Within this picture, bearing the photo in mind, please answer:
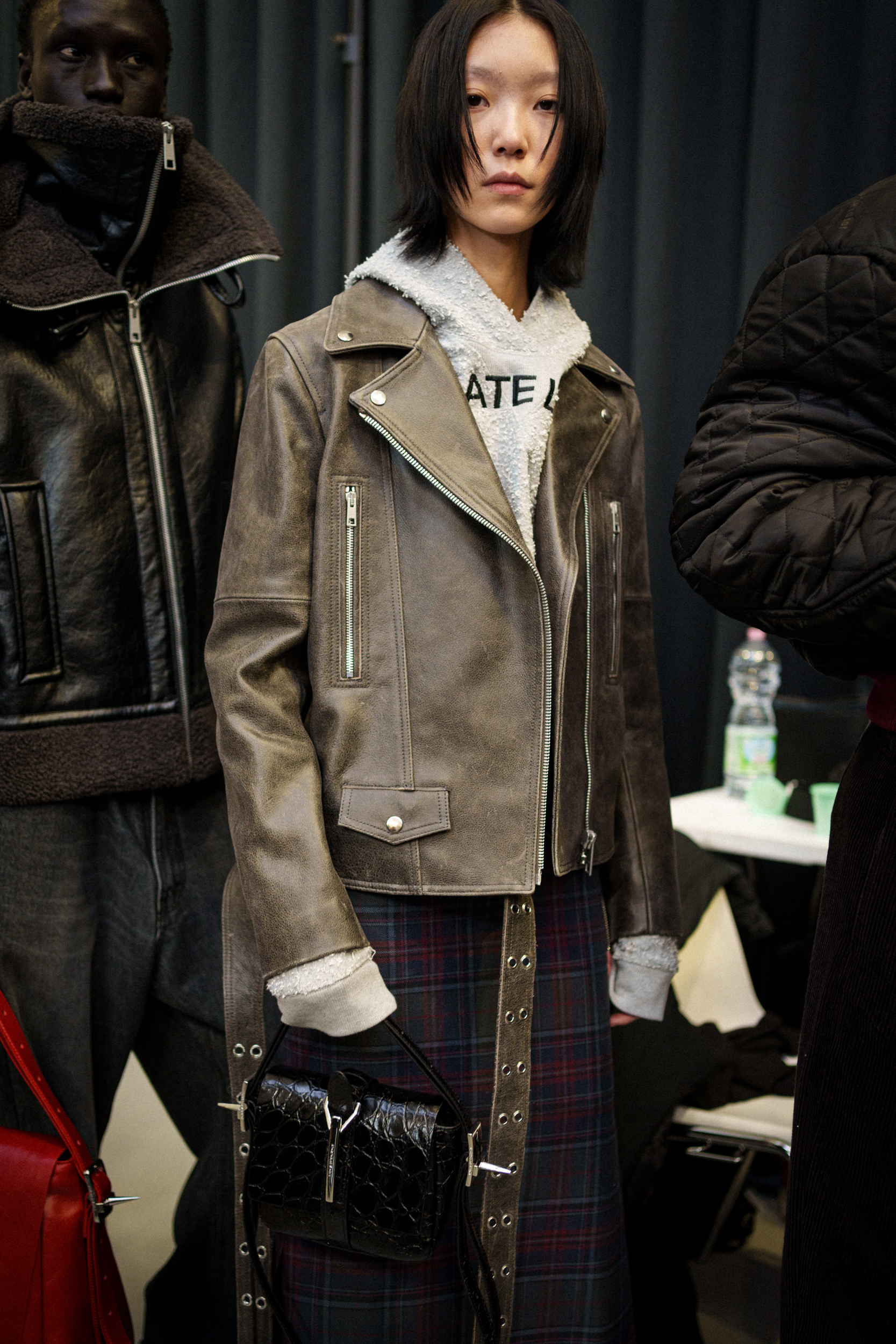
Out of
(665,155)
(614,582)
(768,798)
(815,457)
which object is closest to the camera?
(815,457)

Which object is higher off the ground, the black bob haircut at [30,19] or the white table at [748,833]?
the black bob haircut at [30,19]

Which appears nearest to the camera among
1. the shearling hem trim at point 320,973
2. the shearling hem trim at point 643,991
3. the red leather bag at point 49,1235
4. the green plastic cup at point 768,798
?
the shearling hem trim at point 320,973

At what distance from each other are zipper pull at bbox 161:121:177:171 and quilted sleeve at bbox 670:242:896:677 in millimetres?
711

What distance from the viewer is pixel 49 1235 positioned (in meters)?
1.09

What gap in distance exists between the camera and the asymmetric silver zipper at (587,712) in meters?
1.13

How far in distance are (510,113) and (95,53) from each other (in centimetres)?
53

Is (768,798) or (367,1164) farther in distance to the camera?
(768,798)

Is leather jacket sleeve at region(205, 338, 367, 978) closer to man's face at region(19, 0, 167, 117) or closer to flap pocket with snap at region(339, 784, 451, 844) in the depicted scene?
flap pocket with snap at region(339, 784, 451, 844)

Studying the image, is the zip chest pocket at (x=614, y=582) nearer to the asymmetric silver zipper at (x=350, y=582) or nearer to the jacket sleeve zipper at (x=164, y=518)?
the asymmetric silver zipper at (x=350, y=582)

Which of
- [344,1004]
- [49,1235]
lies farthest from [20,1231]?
[344,1004]

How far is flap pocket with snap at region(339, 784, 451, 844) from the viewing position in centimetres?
102

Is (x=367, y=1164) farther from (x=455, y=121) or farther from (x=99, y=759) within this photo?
(x=455, y=121)

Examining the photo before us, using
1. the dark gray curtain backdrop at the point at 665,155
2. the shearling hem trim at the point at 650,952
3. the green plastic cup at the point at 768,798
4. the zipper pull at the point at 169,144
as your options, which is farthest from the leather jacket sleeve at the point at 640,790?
the dark gray curtain backdrop at the point at 665,155

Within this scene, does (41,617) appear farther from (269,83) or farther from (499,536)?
(269,83)
